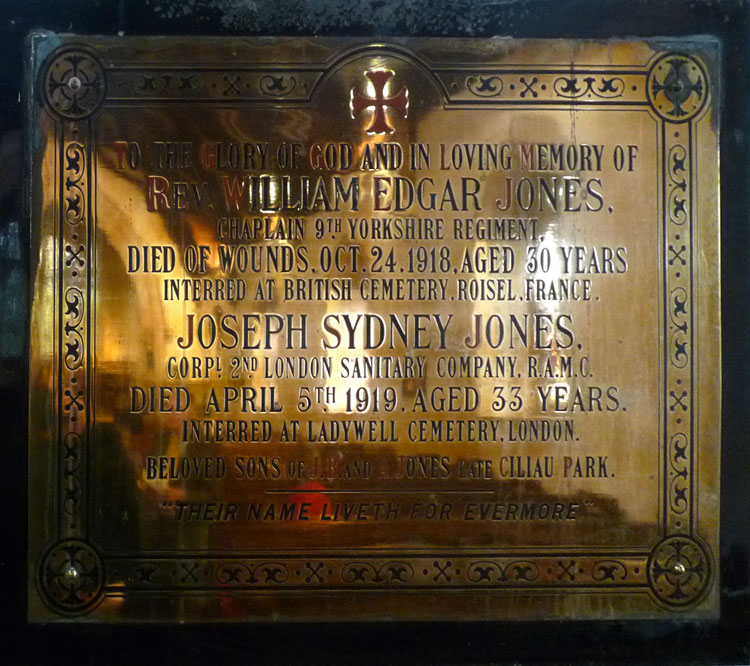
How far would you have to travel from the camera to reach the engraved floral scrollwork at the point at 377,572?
3268 mm

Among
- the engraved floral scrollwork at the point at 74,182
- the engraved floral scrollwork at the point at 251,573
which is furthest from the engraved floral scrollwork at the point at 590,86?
the engraved floral scrollwork at the point at 251,573

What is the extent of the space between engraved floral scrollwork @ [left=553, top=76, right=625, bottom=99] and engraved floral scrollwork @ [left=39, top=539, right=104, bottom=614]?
9.60ft

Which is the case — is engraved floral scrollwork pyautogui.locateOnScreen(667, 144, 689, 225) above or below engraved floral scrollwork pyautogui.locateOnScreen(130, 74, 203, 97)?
below

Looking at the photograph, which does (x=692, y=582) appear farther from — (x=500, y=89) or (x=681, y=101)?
(x=500, y=89)

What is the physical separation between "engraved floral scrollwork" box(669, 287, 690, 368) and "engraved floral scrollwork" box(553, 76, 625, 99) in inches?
36.8

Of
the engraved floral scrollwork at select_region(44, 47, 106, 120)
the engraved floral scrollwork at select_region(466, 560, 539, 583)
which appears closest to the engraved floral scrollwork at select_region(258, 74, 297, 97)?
the engraved floral scrollwork at select_region(44, 47, 106, 120)

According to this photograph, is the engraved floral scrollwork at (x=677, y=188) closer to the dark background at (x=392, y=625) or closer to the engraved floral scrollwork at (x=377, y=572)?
the dark background at (x=392, y=625)

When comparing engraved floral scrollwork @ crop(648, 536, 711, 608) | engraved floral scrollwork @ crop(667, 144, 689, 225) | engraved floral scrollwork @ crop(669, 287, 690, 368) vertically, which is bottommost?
engraved floral scrollwork @ crop(648, 536, 711, 608)

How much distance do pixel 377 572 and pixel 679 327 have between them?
1734mm

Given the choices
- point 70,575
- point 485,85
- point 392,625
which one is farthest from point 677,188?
point 70,575

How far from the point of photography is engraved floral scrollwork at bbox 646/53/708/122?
10.9 ft

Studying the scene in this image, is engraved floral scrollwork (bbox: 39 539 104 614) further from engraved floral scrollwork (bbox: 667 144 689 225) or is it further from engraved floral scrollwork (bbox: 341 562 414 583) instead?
engraved floral scrollwork (bbox: 667 144 689 225)

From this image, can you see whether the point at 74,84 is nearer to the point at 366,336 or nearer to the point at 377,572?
the point at 366,336

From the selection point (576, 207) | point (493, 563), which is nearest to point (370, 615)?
point (493, 563)
